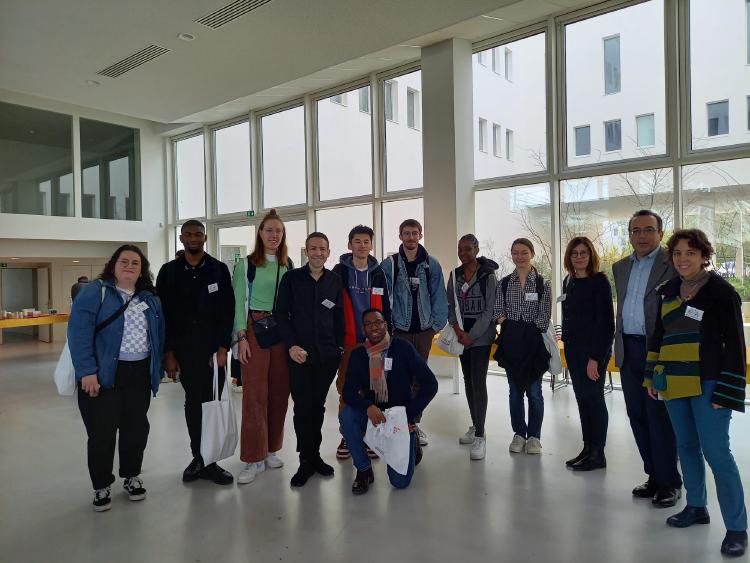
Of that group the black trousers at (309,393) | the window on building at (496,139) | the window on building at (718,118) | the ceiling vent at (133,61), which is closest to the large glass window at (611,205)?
the window on building at (718,118)

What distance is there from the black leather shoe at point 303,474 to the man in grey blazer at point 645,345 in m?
1.89

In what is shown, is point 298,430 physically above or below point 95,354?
below

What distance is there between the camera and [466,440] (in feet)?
12.6

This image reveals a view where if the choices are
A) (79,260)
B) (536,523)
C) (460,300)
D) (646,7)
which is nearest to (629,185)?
(646,7)

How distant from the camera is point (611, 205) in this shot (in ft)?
19.0

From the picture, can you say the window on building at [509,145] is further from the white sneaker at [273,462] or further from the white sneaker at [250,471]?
the white sneaker at [250,471]

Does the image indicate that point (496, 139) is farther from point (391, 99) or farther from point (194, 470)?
point (194, 470)

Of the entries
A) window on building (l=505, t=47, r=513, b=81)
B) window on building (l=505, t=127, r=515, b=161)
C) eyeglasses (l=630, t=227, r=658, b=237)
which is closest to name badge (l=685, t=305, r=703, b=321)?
eyeglasses (l=630, t=227, r=658, b=237)

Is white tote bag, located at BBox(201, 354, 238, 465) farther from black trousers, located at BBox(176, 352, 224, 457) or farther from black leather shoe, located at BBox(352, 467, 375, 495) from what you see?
black leather shoe, located at BBox(352, 467, 375, 495)

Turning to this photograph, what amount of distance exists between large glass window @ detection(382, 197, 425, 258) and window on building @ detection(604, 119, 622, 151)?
2.47 metres

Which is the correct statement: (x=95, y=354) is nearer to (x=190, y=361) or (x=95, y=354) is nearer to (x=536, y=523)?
(x=190, y=361)

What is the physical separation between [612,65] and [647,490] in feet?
15.6

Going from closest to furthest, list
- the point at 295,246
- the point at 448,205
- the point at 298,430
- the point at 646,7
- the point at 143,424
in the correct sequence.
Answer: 1. the point at 143,424
2. the point at 298,430
3. the point at 646,7
4. the point at 448,205
5. the point at 295,246

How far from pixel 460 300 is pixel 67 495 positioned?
2.80 meters
